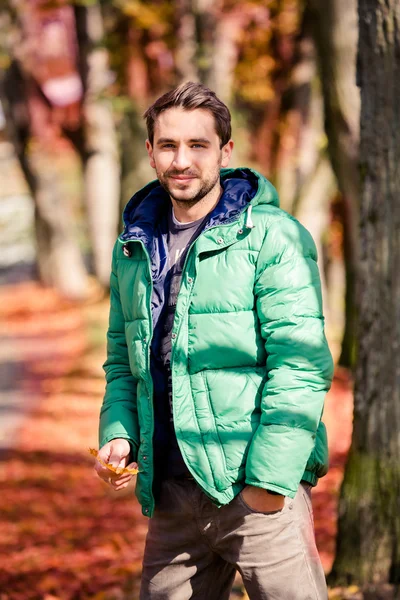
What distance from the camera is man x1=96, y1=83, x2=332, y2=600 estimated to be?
256 centimetres

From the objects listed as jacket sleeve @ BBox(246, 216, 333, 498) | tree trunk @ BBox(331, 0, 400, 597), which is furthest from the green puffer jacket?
tree trunk @ BBox(331, 0, 400, 597)

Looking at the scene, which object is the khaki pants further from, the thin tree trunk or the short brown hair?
the thin tree trunk

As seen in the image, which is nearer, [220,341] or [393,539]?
[220,341]

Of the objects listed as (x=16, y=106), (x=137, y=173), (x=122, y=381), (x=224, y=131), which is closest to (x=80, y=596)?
(x=122, y=381)

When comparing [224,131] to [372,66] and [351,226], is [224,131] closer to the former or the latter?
[372,66]

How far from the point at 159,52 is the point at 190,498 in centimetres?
1248

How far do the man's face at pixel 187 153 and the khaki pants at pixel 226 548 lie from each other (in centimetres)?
100

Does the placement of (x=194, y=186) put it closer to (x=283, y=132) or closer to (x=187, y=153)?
(x=187, y=153)

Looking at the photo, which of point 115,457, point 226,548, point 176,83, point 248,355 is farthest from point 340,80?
point 176,83

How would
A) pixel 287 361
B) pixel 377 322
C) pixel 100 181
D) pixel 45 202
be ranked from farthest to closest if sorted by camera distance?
pixel 45 202 → pixel 100 181 → pixel 377 322 → pixel 287 361

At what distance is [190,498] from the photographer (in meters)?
2.73

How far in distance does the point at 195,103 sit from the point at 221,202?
34 centimetres

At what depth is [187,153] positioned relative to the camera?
2.73 meters

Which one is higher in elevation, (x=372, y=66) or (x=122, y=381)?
(x=372, y=66)
